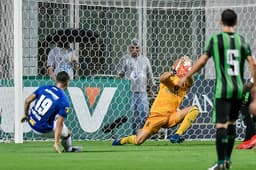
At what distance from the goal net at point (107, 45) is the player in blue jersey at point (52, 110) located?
386 cm

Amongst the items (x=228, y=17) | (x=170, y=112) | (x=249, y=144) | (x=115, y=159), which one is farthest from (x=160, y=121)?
(x=228, y=17)

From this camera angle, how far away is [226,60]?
10273 millimetres

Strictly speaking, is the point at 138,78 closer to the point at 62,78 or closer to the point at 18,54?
the point at 18,54

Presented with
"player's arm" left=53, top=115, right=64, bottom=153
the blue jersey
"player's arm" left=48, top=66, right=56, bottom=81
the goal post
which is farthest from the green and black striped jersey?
"player's arm" left=48, top=66, right=56, bottom=81

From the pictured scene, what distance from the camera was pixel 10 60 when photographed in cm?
1838

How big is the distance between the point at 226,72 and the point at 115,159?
2565mm

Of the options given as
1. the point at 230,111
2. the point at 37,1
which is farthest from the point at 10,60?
the point at 230,111

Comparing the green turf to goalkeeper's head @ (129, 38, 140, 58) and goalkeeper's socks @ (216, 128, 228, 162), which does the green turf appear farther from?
goalkeeper's head @ (129, 38, 140, 58)

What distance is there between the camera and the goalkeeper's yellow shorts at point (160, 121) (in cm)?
1606

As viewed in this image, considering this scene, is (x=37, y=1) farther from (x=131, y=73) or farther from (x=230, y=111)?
(x=230, y=111)

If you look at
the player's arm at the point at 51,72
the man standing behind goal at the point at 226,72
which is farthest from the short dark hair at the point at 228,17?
the player's arm at the point at 51,72

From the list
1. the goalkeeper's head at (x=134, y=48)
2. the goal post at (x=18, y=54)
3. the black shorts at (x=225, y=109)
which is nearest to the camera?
the black shorts at (x=225, y=109)

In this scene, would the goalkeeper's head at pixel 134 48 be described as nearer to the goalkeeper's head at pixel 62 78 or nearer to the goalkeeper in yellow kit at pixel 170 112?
the goalkeeper in yellow kit at pixel 170 112

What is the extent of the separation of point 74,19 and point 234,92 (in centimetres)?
974
